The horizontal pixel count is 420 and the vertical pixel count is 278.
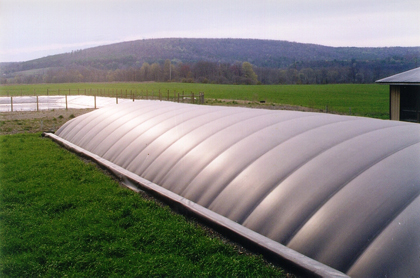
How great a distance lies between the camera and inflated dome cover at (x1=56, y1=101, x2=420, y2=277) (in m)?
4.14

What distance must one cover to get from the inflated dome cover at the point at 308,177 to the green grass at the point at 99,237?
26.2 inches

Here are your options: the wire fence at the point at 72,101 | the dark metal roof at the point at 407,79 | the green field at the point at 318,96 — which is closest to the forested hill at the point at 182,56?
the green field at the point at 318,96

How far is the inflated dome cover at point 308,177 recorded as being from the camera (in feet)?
13.6

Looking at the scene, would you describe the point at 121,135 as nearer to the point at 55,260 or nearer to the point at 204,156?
the point at 204,156

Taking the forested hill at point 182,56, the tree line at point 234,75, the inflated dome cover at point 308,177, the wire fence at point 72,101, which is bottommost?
the inflated dome cover at point 308,177

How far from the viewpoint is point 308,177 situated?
17.9 feet

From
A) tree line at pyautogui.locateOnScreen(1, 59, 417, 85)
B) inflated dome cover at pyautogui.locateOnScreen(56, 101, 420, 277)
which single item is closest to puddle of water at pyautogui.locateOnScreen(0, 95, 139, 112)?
inflated dome cover at pyautogui.locateOnScreen(56, 101, 420, 277)

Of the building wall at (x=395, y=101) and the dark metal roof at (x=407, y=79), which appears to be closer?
the dark metal roof at (x=407, y=79)

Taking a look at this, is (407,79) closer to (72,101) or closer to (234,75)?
(72,101)

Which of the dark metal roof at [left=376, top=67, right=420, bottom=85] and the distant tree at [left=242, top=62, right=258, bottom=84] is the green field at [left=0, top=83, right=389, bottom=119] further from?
the distant tree at [left=242, top=62, right=258, bottom=84]

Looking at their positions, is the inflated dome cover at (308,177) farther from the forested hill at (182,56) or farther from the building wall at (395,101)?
the forested hill at (182,56)

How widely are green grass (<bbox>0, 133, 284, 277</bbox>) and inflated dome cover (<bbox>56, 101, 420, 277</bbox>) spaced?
2.18ft

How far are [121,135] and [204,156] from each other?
4620 millimetres

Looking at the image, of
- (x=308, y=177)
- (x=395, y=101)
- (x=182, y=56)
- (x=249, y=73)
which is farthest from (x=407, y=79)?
(x=182, y=56)
